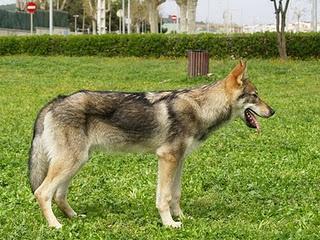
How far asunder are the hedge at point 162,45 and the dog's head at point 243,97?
2481 cm

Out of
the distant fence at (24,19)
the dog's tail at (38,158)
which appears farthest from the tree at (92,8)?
the dog's tail at (38,158)

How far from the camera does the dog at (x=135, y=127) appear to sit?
6.00m

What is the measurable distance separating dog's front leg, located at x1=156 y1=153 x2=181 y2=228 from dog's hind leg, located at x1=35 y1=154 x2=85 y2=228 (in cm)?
70

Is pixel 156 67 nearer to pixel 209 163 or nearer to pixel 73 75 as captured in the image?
pixel 73 75

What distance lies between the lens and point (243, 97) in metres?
6.39

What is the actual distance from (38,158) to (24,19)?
53.4 meters

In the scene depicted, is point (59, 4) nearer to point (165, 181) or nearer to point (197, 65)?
point (197, 65)

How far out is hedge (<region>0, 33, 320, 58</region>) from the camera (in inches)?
1212

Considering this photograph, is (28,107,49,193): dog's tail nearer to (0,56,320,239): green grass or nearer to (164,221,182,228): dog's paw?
(0,56,320,239): green grass

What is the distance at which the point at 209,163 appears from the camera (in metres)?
8.67

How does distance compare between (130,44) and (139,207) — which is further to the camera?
(130,44)

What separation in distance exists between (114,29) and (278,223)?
85457 millimetres

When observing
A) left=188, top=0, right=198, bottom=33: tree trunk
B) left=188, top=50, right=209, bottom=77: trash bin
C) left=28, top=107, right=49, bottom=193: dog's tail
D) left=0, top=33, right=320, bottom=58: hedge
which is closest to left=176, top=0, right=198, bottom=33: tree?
left=188, top=0, right=198, bottom=33: tree trunk

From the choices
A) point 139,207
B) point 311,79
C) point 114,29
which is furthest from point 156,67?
point 114,29
